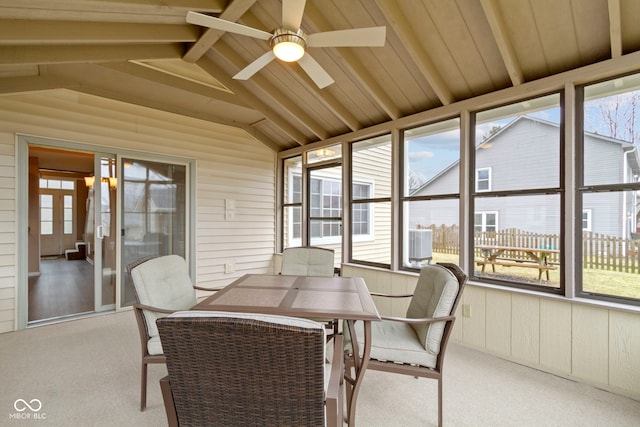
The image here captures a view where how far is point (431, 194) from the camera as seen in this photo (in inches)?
147

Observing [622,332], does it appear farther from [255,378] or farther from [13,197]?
[13,197]

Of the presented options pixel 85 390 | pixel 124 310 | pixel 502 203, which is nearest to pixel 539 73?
pixel 502 203

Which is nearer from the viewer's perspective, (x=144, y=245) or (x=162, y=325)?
(x=162, y=325)

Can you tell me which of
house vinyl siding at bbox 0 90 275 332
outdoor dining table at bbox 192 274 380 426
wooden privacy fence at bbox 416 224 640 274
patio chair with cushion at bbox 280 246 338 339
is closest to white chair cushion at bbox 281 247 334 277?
patio chair with cushion at bbox 280 246 338 339

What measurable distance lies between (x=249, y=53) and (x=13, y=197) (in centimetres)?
318

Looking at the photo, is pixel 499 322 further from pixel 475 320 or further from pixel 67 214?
pixel 67 214

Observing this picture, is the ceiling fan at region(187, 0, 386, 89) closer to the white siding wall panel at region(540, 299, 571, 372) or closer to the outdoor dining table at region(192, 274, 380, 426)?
the outdoor dining table at region(192, 274, 380, 426)

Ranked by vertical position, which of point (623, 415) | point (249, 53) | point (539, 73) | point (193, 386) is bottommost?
point (623, 415)

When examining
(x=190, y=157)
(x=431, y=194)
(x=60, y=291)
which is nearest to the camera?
(x=431, y=194)

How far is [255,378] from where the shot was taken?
3.56 ft

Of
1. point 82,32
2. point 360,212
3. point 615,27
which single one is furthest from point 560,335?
point 82,32

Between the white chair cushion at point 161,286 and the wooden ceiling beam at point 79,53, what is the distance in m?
2.14

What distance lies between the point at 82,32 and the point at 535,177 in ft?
14.1

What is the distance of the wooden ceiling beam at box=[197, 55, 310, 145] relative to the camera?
3836 millimetres
